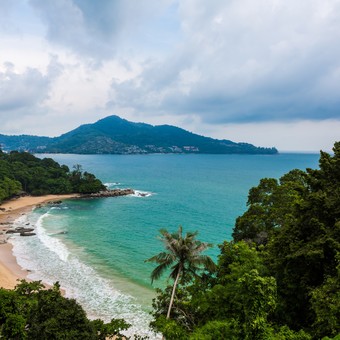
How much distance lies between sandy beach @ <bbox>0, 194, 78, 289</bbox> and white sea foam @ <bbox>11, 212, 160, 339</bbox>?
3.58 feet

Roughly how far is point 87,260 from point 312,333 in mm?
33679

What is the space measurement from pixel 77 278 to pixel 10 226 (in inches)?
1166

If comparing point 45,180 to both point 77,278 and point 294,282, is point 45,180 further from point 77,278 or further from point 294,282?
point 294,282

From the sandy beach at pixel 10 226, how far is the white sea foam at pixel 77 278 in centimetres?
109

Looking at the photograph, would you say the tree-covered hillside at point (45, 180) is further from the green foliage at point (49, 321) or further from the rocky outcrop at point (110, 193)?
the green foliage at point (49, 321)

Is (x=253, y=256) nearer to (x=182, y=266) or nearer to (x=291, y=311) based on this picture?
(x=291, y=311)

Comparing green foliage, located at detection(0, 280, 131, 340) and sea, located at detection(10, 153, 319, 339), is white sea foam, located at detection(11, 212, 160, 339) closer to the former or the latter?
sea, located at detection(10, 153, 319, 339)

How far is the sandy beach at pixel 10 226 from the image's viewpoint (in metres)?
35.1

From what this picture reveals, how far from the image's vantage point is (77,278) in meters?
35.6

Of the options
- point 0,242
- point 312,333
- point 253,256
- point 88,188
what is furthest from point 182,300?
point 88,188

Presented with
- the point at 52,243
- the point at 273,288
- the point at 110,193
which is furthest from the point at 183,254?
the point at 110,193

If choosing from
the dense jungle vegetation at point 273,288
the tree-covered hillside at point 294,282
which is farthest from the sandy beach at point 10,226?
the tree-covered hillside at point 294,282

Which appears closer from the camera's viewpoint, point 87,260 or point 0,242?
point 87,260

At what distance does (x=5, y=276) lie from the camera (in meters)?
35.0
